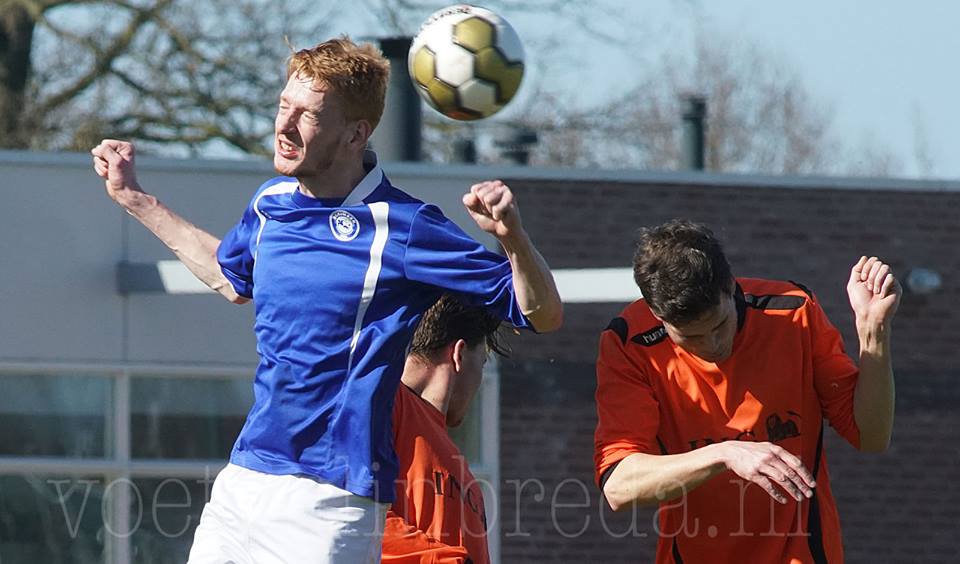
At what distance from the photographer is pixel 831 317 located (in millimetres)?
13055

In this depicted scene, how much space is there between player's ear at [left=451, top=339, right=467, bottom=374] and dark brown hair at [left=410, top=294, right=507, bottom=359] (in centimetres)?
1

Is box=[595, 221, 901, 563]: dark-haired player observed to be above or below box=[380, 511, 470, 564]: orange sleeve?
above

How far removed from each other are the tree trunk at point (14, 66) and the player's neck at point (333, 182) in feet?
52.4

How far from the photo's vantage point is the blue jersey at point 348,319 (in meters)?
4.12

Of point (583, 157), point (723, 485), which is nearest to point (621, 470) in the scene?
point (723, 485)

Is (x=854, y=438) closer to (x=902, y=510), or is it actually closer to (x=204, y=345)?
(x=204, y=345)

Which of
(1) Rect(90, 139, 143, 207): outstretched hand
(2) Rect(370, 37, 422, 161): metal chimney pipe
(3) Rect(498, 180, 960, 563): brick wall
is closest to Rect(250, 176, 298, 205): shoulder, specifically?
(1) Rect(90, 139, 143, 207): outstretched hand

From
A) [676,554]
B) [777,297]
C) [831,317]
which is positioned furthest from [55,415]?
[777,297]

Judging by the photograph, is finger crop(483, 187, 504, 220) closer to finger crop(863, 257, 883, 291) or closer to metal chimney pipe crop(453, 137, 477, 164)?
finger crop(863, 257, 883, 291)

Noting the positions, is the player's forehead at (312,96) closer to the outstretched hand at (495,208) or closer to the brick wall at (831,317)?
the outstretched hand at (495,208)

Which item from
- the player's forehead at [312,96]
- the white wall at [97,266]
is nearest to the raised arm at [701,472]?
the player's forehead at [312,96]

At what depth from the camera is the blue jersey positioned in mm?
4125

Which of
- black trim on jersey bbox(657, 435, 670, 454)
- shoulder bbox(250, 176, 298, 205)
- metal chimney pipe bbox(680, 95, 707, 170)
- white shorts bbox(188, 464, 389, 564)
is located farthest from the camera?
metal chimney pipe bbox(680, 95, 707, 170)

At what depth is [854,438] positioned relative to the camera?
465 centimetres
